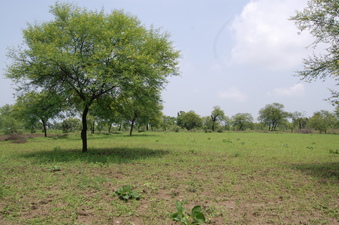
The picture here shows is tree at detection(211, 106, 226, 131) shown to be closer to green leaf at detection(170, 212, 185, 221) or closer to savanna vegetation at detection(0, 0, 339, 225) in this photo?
savanna vegetation at detection(0, 0, 339, 225)

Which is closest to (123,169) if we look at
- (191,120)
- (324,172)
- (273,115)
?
(324,172)

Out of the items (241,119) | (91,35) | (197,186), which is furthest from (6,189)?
(241,119)

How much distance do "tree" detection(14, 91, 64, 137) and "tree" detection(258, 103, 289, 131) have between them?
4982 inches

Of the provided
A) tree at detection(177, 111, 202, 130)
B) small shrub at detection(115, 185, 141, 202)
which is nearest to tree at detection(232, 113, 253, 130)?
tree at detection(177, 111, 202, 130)

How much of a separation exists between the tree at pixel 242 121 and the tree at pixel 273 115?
53.0 ft

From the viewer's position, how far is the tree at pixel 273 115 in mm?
124562

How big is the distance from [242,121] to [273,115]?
2525cm

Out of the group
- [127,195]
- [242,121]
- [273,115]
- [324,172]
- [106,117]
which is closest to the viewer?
[127,195]

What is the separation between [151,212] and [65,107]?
14.3 metres

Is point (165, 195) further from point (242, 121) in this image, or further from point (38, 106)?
point (242, 121)

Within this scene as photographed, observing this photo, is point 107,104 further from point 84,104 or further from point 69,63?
point 69,63

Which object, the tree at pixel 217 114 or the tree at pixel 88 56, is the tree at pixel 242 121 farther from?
the tree at pixel 88 56

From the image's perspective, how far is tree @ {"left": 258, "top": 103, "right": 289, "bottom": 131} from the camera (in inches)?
4904

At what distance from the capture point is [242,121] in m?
147
